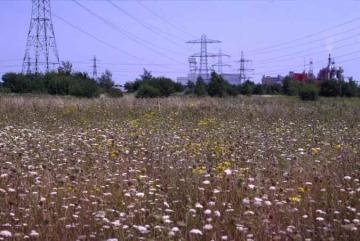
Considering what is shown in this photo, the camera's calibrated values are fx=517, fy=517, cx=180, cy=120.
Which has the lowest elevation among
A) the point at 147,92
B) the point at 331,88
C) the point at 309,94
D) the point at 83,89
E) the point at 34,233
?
the point at 34,233

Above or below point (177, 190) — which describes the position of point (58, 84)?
above

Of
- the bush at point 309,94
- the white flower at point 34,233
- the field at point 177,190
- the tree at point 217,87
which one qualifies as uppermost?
the tree at point 217,87

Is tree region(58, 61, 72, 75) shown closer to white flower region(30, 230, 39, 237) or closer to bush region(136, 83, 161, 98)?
bush region(136, 83, 161, 98)

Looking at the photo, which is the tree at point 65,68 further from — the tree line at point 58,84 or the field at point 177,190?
the field at point 177,190

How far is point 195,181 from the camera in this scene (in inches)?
189

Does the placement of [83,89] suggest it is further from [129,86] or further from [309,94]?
[129,86]

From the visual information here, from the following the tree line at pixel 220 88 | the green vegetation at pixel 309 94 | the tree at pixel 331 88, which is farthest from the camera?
the tree at pixel 331 88

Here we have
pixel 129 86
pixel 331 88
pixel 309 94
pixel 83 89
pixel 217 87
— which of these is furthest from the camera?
pixel 129 86

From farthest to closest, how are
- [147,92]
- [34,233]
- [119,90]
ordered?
[119,90]
[147,92]
[34,233]

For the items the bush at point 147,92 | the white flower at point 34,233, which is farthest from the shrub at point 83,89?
the white flower at point 34,233

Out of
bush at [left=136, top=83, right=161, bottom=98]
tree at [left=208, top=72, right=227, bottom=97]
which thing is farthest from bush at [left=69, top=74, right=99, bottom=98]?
tree at [left=208, top=72, right=227, bottom=97]

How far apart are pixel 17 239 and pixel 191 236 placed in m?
1.21

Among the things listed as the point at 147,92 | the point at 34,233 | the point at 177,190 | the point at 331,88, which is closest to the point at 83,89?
the point at 147,92

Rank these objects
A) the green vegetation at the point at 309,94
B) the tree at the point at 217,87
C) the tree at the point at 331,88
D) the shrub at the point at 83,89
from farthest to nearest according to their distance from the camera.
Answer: the tree at the point at 331,88, the tree at the point at 217,87, the green vegetation at the point at 309,94, the shrub at the point at 83,89
